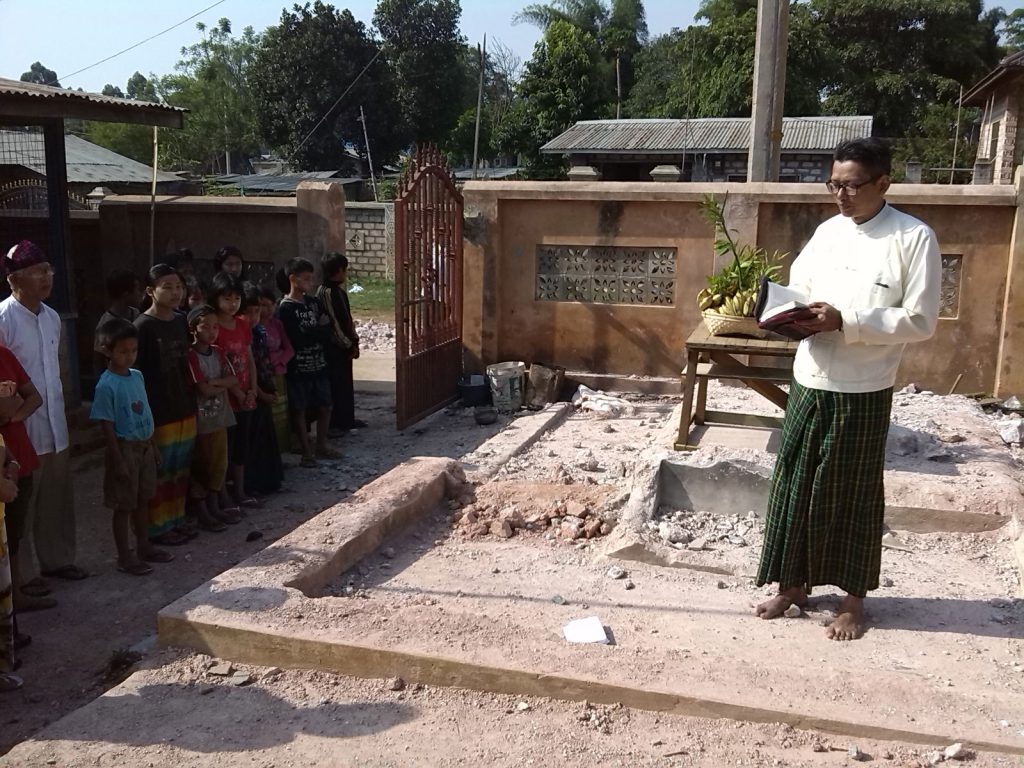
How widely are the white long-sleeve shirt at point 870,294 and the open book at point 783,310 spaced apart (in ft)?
0.37

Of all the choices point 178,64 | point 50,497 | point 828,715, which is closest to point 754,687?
point 828,715

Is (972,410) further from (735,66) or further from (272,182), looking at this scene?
(735,66)

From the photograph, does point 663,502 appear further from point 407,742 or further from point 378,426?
point 378,426

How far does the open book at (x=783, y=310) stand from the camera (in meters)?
3.32

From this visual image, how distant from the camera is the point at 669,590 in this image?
434 cm

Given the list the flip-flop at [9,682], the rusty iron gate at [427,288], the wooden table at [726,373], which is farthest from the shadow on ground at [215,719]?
the rusty iron gate at [427,288]

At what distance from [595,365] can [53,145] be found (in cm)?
507

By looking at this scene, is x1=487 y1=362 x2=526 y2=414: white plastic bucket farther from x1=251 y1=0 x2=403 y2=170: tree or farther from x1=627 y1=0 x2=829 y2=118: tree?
x1=251 y1=0 x2=403 y2=170: tree

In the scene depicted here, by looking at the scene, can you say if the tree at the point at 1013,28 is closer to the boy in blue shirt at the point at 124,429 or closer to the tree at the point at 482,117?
the tree at the point at 482,117

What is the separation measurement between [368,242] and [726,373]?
49.2 feet

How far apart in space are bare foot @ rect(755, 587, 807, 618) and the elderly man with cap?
3394 mm

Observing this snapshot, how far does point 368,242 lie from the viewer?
20156 mm

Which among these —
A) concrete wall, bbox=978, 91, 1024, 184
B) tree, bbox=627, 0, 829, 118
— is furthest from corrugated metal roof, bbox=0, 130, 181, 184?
concrete wall, bbox=978, 91, 1024, 184

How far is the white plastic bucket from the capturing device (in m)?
8.63
